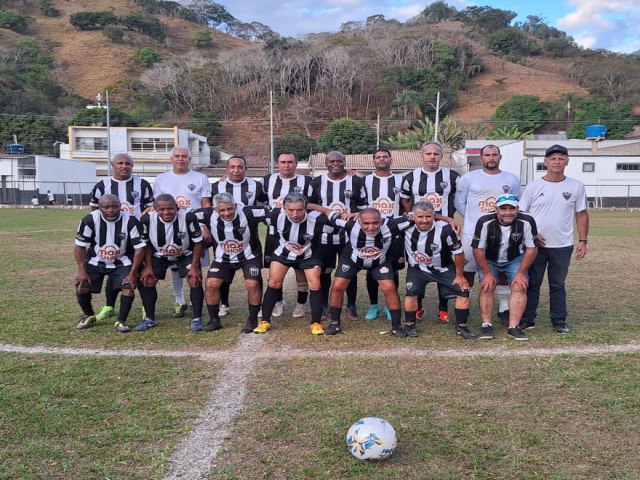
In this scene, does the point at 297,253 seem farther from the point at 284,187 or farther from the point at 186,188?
the point at 186,188

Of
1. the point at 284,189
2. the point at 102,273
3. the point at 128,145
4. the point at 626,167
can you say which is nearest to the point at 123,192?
the point at 102,273

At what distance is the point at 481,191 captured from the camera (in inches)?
233

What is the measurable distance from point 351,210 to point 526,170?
34.6 meters

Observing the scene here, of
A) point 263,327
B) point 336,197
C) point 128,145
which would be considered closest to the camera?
point 263,327

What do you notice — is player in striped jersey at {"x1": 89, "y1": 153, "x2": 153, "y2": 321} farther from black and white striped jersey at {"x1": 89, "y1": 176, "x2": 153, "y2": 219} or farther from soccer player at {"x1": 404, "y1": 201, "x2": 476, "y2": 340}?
soccer player at {"x1": 404, "y1": 201, "x2": 476, "y2": 340}

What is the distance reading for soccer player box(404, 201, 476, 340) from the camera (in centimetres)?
549

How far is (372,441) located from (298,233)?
122 inches

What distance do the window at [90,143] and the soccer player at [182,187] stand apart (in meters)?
49.5

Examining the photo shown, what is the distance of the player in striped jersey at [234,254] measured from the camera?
581 cm

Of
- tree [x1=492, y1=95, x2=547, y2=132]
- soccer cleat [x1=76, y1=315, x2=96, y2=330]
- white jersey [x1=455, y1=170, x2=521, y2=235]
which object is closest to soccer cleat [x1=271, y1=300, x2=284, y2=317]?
soccer cleat [x1=76, y1=315, x2=96, y2=330]

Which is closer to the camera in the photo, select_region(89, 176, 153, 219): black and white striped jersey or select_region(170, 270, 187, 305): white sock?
select_region(89, 176, 153, 219): black and white striped jersey

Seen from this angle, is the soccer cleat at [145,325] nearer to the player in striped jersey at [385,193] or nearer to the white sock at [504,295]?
the player in striped jersey at [385,193]

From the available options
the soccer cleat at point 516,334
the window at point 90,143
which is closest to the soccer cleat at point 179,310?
the soccer cleat at point 516,334

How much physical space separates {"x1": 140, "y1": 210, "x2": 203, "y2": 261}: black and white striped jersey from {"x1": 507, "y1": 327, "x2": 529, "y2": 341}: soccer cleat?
3409 mm
